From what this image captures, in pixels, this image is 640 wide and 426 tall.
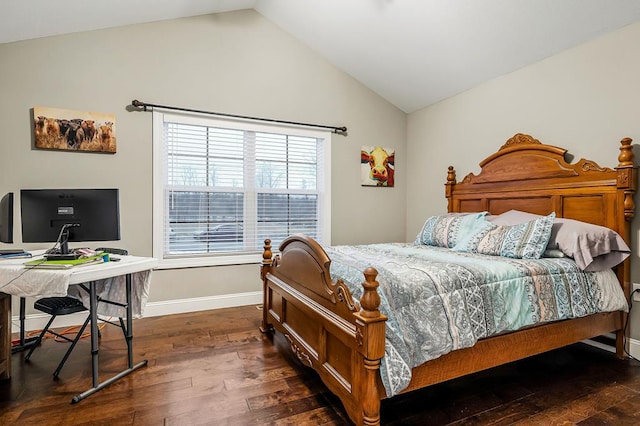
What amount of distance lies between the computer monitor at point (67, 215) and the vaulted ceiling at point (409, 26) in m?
1.50

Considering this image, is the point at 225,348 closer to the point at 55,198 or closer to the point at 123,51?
the point at 55,198

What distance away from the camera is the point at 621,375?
221 centimetres

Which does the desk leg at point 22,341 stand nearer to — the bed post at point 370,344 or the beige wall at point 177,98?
the beige wall at point 177,98

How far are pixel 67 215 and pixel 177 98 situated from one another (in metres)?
1.76

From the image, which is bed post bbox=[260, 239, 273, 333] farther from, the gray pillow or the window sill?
the gray pillow

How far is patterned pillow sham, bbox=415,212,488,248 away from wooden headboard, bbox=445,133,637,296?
0.43 metres

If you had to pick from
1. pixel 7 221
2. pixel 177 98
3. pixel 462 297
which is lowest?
pixel 462 297

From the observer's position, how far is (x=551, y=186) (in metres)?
2.86

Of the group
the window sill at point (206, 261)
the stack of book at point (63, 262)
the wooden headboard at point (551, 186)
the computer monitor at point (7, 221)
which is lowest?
the window sill at point (206, 261)

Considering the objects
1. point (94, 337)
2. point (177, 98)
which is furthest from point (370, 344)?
point (177, 98)

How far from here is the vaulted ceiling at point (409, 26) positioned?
8.30 ft

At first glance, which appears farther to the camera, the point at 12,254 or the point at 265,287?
the point at 265,287

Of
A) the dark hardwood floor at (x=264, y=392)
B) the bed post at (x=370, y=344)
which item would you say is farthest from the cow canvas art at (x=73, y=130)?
the bed post at (x=370, y=344)

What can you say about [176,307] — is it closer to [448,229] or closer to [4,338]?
[4,338]
